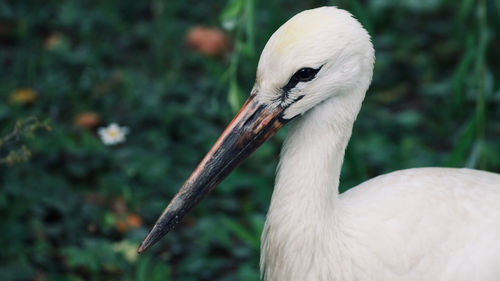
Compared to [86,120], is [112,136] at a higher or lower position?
lower

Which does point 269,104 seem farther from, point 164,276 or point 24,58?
point 24,58

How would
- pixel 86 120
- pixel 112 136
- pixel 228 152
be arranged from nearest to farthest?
pixel 228 152 → pixel 112 136 → pixel 86 120

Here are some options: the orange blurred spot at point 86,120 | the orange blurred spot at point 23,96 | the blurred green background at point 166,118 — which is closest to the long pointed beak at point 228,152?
the blurred green background at point 166,118

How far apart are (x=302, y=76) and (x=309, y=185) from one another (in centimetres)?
36

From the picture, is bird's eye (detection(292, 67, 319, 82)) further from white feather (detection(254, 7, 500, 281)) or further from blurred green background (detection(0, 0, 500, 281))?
blurred green background (detection(0, 0, 500, 281))

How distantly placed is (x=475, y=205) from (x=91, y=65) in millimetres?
3022

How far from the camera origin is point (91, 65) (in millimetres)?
4750

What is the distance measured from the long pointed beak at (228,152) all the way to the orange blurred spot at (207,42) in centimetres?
290

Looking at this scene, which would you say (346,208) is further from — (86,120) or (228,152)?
(86,120)

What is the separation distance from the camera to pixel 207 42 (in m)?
5.16

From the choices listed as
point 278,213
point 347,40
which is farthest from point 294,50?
point 278,213

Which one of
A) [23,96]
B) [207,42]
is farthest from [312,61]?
[207,42]

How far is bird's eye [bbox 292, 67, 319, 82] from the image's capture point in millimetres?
2162

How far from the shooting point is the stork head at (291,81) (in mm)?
2129
